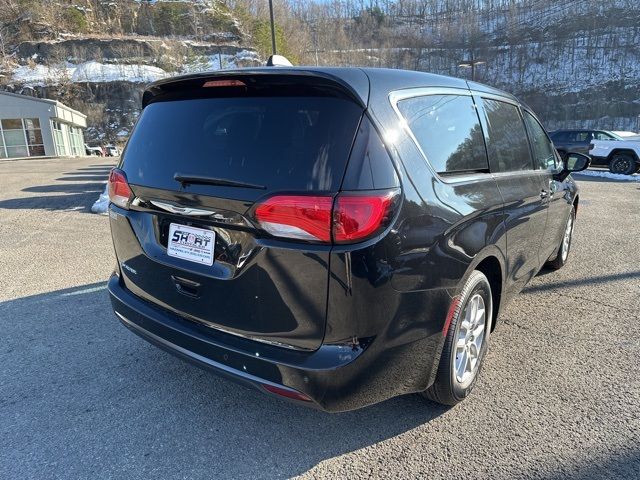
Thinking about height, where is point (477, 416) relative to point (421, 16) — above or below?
below

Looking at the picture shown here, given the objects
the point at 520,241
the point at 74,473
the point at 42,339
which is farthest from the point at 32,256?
the point at 520,241

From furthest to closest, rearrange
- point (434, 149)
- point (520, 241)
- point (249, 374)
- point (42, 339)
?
1. point (42, 339)
2. point (520, 241)
3. point (434, 149)
4. point (249, 374)

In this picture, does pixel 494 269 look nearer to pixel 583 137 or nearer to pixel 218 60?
pixel 583 137

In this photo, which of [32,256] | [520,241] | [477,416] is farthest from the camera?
[32,256]

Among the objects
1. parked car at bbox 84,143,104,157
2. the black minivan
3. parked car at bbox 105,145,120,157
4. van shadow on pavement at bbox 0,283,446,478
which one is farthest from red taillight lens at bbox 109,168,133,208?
parked car at bbox 105,145,120,157

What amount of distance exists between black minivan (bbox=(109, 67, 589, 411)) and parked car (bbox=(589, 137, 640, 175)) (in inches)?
698

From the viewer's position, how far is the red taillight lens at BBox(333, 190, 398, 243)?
180 centimetres

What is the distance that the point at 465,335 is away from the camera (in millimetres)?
2574

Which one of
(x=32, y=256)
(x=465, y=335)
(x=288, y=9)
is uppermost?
(x=288, y=9)

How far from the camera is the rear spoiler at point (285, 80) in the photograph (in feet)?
6.38

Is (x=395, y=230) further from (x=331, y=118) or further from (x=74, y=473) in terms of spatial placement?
(x=74, y=473)

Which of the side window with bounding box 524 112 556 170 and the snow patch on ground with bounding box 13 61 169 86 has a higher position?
the snow patch on ground with bounding box 13 61 169 86

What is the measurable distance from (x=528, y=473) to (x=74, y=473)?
211cm

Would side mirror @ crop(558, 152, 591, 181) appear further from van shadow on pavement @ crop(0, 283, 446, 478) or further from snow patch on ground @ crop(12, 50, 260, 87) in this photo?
snow patch on ground @ crop(12, 50, 260, 87)
